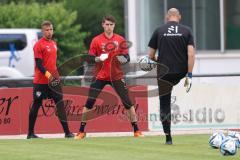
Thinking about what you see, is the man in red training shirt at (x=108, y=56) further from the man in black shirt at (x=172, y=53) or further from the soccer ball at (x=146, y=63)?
the man in black shirt at (x=172, y=53)

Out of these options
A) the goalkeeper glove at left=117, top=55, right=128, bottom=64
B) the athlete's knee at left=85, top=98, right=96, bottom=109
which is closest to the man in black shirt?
the goalkeeper glove at left=117, top=55, right=128, bottom=64

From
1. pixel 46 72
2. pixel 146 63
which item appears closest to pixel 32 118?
pixel 46 72

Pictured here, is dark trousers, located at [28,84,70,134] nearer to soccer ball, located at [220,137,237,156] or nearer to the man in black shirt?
the man in black shirt

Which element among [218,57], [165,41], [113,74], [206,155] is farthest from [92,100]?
[218,57]

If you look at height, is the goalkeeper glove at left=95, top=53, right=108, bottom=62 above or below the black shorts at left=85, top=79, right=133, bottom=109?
above

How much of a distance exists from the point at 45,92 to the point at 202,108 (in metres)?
4.35

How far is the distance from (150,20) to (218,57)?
2.81m

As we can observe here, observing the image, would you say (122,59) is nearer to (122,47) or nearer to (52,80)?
(122,47)

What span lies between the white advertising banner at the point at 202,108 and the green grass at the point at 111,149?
3.41 meters

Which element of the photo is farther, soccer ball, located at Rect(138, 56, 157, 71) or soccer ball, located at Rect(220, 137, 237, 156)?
soccer ball, located at Rect(138, 56, 157, 71)

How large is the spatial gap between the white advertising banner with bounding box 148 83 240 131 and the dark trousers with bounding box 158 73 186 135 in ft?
18.1

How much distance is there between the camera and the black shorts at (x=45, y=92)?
17.1m

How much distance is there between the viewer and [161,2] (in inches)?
1215

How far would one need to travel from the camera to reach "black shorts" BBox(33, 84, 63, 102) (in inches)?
674
